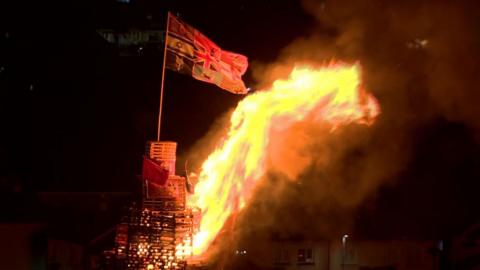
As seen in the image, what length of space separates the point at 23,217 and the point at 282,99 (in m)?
6.99

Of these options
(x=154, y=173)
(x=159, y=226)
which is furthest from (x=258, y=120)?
(x=159, y=226)

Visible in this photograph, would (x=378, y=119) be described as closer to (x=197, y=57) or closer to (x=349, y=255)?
(x=349, y=255)

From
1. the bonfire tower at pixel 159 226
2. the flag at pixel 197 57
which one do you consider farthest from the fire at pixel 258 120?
the bonfire tower at pixel 159 226

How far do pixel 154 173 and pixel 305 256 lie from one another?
9.06m

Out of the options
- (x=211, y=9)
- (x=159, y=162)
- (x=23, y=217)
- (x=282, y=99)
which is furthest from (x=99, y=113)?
(x=159, y=162)

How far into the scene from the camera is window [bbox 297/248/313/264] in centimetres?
1608

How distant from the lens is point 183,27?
938cm

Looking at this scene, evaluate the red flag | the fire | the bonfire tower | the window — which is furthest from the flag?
the window

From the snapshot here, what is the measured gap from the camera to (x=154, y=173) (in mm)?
8148

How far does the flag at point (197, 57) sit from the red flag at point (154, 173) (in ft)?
7.01

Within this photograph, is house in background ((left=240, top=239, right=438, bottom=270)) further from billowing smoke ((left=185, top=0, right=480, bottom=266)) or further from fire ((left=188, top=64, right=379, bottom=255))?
fire ((left=188, top=64, right=379, bottom=255))

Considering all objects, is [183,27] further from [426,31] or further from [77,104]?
[77,104]

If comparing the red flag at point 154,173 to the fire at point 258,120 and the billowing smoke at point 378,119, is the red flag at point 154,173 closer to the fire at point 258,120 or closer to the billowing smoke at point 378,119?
the fire at point 258,120

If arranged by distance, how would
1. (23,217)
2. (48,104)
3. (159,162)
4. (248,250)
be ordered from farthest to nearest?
(48,104)
(248,250)
(23,217)
(159,162)
